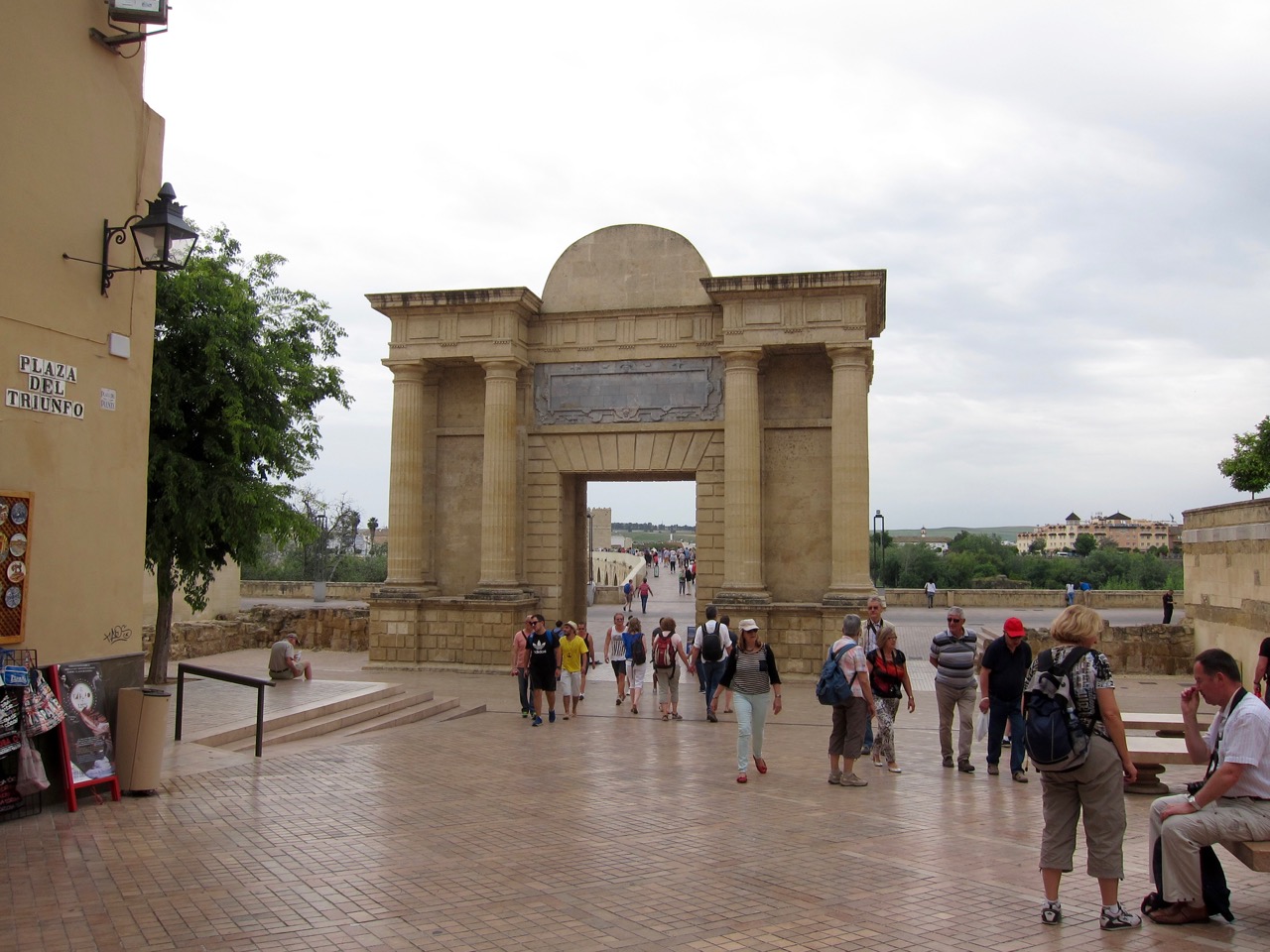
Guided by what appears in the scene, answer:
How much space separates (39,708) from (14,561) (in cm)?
114

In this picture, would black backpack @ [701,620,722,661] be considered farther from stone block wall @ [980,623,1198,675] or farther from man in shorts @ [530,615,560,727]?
stone block wall @ [980,623,1198,675]

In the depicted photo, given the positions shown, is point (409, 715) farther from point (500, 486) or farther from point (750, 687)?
point (500, 486)

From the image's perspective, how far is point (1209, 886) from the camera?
17.7 ft

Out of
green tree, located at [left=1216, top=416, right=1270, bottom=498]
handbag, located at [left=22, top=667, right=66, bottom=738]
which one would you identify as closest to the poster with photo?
handbag, located at [left=22, top=667, right=66, bottom=738]

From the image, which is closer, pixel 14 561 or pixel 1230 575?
pixel 14 561

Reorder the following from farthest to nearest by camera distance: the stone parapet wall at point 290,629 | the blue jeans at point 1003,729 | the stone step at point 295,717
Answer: the stone parapet wall at point 290,629 → the stone step at point 295,717 → the blue jeans at point 1003,729

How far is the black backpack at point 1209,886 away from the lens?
5.39 metres

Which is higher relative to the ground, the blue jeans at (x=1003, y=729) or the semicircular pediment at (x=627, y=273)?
the semicircular pediment at (x=627, y=273)

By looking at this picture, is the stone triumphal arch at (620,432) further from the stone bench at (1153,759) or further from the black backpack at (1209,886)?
the black backpack at (1209,886)

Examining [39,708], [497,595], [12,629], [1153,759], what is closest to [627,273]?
[497,595]

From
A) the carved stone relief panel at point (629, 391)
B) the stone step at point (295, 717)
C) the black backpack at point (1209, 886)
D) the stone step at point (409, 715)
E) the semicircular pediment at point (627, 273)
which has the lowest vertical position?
the stone step at point (409, 715)

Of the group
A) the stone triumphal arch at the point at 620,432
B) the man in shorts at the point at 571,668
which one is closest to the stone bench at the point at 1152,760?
the man in shorts at the point at 571,668

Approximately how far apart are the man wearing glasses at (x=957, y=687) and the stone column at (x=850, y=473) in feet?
27.1

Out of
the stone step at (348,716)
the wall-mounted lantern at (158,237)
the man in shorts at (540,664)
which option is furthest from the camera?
the man in shorts at (540,664)
